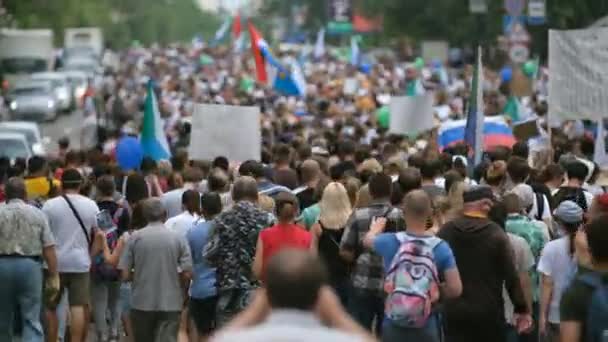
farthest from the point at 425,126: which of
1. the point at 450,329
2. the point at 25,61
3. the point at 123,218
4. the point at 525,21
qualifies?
the point at 25,61

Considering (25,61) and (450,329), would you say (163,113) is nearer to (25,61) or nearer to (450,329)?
(450,329)

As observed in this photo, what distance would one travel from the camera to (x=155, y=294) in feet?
41.6

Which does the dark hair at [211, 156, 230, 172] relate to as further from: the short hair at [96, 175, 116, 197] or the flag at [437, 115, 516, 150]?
the flag at [437, 115, 516, 150]

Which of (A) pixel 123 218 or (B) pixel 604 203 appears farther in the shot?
(A) pixel 123 218

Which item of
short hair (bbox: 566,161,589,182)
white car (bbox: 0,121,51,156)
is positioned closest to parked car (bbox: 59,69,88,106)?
white car (bbox: 0,121,51,156)

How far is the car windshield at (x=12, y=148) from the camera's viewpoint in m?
32.0

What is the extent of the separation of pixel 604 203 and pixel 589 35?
7015 mm

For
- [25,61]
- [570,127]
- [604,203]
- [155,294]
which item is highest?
[604,203]

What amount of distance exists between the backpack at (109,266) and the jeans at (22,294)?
4.26ft

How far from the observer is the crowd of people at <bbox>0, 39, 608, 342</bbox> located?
1000 cm

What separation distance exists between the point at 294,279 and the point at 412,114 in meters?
18.6

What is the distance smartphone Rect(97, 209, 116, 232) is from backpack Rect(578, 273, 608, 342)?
6.25 metres

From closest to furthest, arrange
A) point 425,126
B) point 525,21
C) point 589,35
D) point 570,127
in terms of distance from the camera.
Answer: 1. point 589,35
2. point 425,126
3. point 570,127
4. point 525,21

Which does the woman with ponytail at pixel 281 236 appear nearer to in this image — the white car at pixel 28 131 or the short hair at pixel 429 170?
the short hair at pixel 429 170
